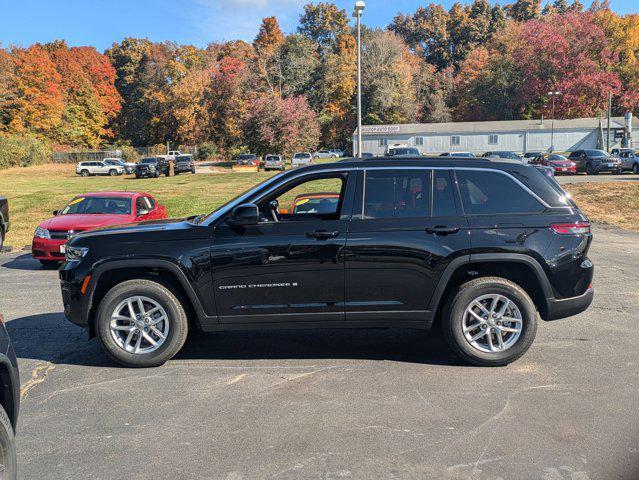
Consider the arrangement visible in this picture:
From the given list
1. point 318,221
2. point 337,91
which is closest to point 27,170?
point 337,91

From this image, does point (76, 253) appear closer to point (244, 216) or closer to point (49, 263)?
point (244, 216)

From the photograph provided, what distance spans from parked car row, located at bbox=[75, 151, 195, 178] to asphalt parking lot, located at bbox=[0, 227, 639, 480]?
41.4 meters

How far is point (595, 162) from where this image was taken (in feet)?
123

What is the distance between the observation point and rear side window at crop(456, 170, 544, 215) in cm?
523

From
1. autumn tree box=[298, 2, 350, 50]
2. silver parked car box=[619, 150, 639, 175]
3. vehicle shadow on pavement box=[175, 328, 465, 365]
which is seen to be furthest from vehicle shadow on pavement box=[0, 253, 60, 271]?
autumn tree box=[298, 2, 350, 50]

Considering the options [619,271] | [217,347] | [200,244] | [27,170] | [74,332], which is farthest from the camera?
[27,170]

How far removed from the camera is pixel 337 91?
83.5m

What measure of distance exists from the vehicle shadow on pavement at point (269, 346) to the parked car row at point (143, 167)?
41.1 m

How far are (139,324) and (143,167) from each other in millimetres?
42829

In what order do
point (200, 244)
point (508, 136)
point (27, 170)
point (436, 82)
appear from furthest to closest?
point (436, 82), point (508, 136), point (27, 170), point (200, 244)

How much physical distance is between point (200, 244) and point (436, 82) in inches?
3663

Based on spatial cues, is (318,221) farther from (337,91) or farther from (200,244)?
(337,91)

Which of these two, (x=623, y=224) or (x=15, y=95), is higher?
(x=15, y=95)

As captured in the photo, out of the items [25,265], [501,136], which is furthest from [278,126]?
[25,265]
